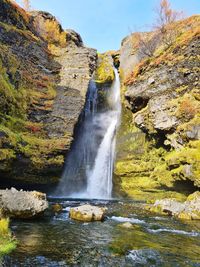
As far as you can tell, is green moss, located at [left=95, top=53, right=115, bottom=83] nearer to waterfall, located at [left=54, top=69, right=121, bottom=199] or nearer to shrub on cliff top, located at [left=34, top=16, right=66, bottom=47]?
waterfall, located at [left=54, top=69, right=121, bottom=199]

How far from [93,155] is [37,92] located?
357 inches

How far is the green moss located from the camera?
3939 centimetres

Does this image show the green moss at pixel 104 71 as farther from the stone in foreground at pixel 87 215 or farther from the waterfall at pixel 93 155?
the stone in foreground at pixel 87 215

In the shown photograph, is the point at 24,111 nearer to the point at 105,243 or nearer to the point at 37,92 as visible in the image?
the point at 37,92

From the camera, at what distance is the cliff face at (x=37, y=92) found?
23.5 m

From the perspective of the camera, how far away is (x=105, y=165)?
28.8 metres

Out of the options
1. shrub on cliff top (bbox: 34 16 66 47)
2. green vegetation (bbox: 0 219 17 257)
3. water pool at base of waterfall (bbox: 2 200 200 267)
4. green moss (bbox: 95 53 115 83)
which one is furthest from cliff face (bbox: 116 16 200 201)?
shrub on cliff top (bbox: 34 16 66 47)

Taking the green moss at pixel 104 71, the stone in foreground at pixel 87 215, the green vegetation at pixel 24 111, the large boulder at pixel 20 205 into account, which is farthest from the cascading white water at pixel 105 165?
the large boulder at pixel 20 205

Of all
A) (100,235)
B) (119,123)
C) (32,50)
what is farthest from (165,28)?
(100,235)

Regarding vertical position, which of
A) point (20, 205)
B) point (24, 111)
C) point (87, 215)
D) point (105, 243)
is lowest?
point (105, 243)

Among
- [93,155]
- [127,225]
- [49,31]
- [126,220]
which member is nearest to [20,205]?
[127,225]

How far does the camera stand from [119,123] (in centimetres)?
3159

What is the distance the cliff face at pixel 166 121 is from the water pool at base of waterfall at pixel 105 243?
7.08 meters

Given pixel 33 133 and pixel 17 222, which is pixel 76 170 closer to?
pixel 33 133
